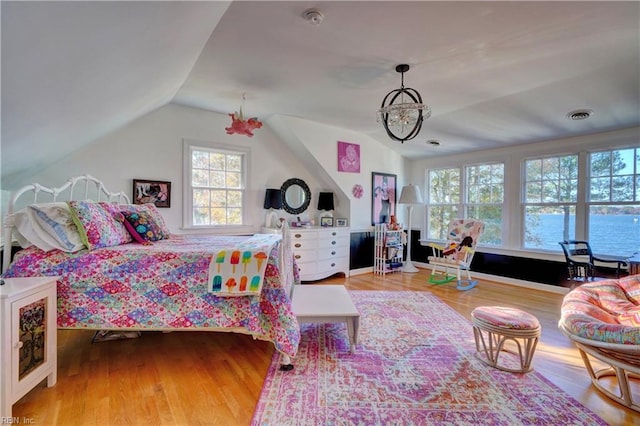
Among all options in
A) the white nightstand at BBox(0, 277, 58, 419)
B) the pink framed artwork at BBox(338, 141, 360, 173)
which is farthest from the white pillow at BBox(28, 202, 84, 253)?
the pink framed artwork at BBox(338, 141, 360, 173)

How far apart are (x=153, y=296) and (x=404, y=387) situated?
177 centimetres

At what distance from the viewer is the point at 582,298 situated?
7.11ft

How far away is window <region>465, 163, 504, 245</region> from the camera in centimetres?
470

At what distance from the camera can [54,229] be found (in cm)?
199

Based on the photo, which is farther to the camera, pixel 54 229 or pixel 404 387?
pixel 54 229

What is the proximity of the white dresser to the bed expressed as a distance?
216cm

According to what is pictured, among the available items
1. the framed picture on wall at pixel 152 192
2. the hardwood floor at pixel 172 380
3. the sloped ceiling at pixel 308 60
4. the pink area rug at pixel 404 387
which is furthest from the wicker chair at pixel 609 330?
the framed picture on wall at pixel 152 192

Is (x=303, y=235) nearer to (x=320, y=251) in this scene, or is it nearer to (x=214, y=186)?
(x=320, y=251)

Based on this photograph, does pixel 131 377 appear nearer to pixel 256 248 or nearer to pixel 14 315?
pixel 14 315

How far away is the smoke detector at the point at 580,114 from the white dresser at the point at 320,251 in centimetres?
317

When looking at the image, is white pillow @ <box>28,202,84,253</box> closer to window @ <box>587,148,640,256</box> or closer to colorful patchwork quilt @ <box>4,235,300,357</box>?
colorful patchwork quilt @ <box>4,235,300,357</box>

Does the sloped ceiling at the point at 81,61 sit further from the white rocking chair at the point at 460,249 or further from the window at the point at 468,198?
the window at the point at 468,198

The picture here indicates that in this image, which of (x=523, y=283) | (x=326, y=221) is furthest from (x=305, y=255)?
(x=523, y=283)

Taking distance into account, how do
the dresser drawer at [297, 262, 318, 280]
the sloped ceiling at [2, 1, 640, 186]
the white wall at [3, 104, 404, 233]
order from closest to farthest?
the sloped ceiling at [2, 1, 640, 186], the white wall at [3, 104, 404, 233], the dresser drawer at [297, 262, 318, 280]
